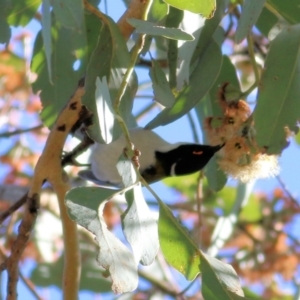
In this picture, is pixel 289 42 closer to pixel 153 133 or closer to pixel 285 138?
pixel 285 138

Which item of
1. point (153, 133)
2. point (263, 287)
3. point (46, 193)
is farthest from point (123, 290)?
point (263, 287)

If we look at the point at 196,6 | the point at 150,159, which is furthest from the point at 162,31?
the point at 150,159

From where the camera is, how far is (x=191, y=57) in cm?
133

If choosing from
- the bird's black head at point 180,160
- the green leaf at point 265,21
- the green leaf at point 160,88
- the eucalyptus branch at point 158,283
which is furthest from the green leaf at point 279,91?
the eucalyptus branch at point 158,283

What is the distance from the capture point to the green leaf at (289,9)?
136 cm

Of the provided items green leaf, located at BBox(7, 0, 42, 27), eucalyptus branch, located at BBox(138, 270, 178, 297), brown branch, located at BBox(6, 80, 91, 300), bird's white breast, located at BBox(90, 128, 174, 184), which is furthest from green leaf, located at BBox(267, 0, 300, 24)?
eucalyptus branch, located at BBox(138, 270, 178, 297)

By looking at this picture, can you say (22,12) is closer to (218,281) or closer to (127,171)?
(127,171)

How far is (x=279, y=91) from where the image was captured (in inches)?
50.3

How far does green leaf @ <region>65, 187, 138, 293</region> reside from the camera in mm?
1000

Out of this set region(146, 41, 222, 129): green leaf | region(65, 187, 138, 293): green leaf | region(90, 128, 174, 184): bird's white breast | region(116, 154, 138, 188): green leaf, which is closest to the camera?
region(65, 187, 138, 293): green leaf

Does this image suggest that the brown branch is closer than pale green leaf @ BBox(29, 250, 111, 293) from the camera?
Yes

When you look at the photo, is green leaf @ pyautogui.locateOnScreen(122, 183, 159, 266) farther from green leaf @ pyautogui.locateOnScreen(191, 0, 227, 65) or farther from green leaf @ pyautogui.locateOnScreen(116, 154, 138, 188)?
green leaf @ pyautogui.locateOnScreen(191, 0, 227, 65)

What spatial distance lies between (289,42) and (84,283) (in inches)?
70.5

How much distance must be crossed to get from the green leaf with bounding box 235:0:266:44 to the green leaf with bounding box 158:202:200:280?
0.32 meters
